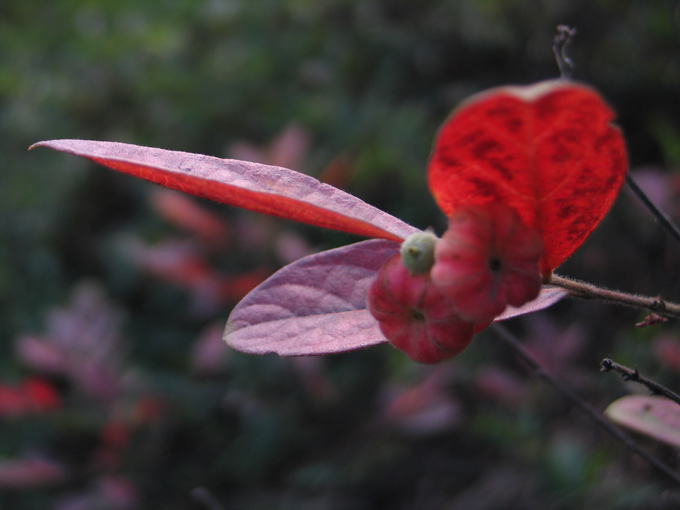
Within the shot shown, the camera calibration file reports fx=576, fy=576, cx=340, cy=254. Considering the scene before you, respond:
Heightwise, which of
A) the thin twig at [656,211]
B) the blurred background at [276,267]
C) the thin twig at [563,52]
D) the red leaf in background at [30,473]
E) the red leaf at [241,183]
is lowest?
the red leaf in background at [30,473]

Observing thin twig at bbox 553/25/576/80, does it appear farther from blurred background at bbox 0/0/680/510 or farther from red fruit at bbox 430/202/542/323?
blurred background at bbox 0/0/680/510

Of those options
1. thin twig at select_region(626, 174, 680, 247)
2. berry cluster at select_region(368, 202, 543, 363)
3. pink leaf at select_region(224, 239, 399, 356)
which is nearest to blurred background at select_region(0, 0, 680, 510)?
pink leaf at select_region(224, 239, 399, 356)

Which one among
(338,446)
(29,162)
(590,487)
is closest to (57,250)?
(29,162)

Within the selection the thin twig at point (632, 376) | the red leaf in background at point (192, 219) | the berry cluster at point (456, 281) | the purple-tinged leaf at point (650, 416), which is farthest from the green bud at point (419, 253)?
the red leaf in background at point (192, 219)

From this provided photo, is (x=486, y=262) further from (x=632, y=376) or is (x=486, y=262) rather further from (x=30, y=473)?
(x=30, y=473)

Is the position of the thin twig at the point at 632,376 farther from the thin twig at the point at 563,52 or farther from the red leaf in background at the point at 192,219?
the red leaf in background at the point at 192,219

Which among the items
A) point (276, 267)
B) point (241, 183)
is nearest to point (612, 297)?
point (241, 183)
